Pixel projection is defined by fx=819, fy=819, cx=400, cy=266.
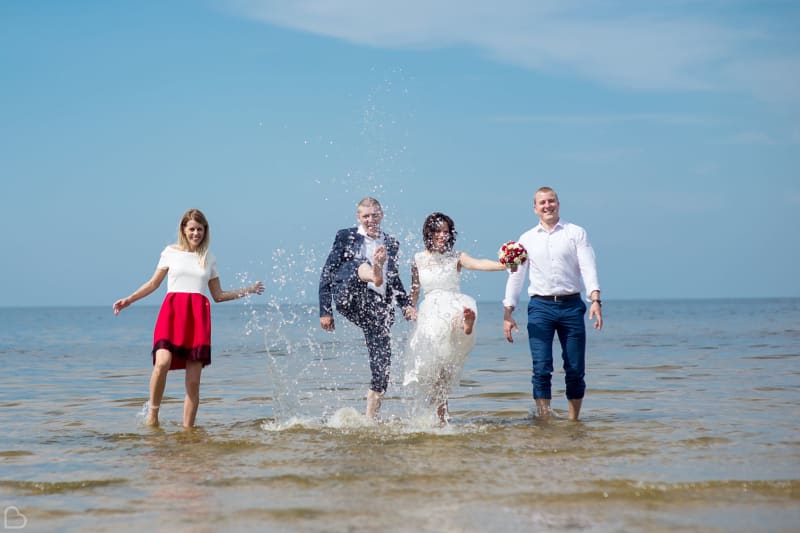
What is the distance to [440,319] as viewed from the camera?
→ 24.5 feet

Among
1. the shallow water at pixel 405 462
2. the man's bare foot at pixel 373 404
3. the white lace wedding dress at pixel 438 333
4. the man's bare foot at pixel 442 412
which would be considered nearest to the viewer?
the shallow water at pixel 405 462

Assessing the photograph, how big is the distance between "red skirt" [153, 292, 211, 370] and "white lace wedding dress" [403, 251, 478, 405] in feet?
6.40

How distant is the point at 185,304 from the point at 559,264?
141 inches

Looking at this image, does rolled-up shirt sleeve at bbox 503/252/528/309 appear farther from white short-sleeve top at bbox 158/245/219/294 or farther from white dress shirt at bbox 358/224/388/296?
white short-sleeve top at bbox 158/245/219/294

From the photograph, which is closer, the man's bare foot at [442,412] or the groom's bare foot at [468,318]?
the groom's bare foot at [468,318]

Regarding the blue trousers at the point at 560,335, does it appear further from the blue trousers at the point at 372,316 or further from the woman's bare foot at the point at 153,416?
the woman's bare foot at the point at 153,416

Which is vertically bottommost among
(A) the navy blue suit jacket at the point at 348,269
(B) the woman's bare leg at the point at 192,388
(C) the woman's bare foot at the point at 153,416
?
(C) the woman's bare foot at the point at 153,416

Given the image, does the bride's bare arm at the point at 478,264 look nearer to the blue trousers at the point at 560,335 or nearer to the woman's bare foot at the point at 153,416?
the blue trousers at the point at 560,335

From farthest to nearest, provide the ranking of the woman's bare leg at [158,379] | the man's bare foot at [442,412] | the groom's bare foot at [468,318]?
1. the man's bare foot at [442,412]
2. the woman's bare leg at [158,379]
3. the groom's bare foot at [468,318]

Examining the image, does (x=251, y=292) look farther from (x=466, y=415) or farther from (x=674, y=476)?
(x=674, y=476)

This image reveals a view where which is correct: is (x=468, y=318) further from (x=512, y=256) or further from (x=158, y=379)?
(x=158, y=379)

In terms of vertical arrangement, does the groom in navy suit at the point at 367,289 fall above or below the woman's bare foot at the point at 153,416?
above

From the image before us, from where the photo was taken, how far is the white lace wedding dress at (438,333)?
24.5 feet

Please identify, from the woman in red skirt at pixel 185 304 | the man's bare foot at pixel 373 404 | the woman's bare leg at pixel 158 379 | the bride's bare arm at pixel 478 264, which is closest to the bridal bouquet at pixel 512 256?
the bride's bare arm at pixel 478 264
